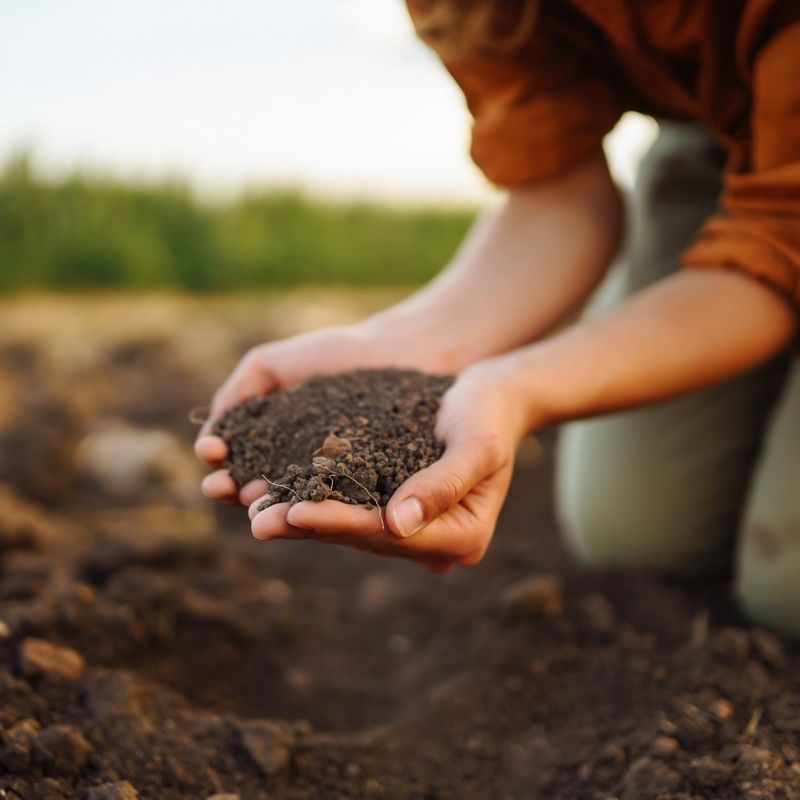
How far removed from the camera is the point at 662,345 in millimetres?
1412

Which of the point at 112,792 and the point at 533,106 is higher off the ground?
the point at 533,106

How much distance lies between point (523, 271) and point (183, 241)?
3523mm

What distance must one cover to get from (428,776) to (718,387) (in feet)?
3.82

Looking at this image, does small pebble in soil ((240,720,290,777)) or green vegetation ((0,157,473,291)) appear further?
green vegetation ((0,157,473,291))

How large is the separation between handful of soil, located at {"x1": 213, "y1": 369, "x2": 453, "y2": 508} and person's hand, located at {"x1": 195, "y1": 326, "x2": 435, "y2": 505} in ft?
0.15

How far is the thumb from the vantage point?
3.33ft

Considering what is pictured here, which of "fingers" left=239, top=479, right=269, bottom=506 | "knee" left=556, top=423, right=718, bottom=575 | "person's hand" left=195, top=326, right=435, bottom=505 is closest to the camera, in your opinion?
"fingers" left=239, top=479, right=269, bottom=506

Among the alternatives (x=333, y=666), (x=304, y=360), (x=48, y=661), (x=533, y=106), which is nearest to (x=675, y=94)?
(x=533, y=106)

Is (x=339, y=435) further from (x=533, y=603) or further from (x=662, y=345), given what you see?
(x=533, y=603)


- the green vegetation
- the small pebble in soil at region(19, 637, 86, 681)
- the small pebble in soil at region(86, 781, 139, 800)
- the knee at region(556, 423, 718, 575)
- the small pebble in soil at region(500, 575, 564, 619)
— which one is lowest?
the green vegetation

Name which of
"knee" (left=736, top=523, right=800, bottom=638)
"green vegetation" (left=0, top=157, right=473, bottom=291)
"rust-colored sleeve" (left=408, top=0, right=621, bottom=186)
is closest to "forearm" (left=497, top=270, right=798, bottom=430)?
"rust-colored sleeve" (left=408, top=0, right=621, bottom=186)

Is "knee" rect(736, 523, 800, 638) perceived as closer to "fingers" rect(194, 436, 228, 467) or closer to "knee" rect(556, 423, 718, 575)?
"knee" rect(556, 423, 718, 575)

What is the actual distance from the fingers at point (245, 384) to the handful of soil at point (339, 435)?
0.09ft

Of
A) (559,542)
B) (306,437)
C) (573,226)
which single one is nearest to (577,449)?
(559,542)
